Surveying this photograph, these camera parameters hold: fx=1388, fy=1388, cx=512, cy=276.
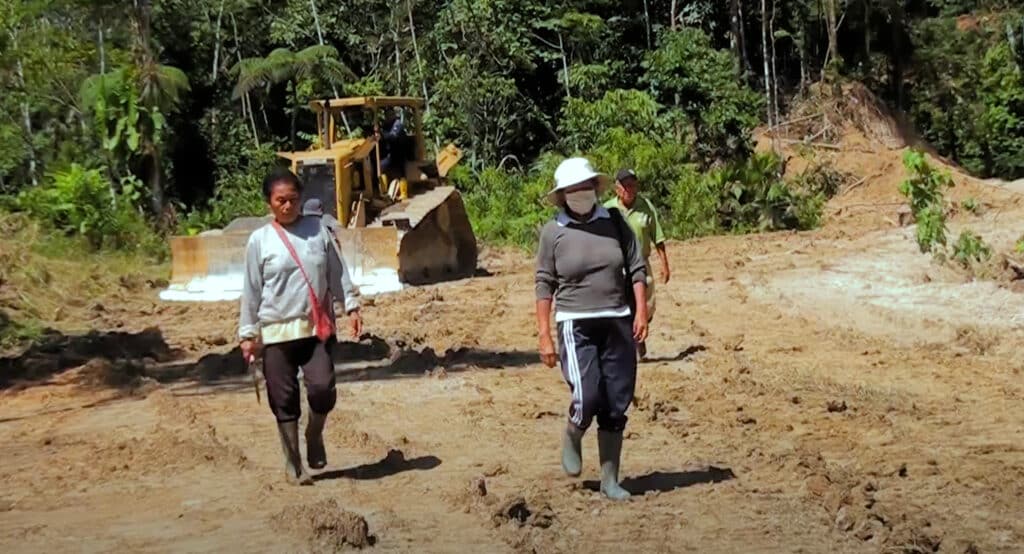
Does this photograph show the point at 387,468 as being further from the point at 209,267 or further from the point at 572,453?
the point at 209,267

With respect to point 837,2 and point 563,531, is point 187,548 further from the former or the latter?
point 837,2

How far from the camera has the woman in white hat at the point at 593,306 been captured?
22.5 ft

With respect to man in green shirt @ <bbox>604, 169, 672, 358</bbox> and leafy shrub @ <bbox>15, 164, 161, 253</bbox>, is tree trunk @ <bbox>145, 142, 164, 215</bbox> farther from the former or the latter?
man in green shirt @ <bbox>604, 169, 672, 358</bbox>

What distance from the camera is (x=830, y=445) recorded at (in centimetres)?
825

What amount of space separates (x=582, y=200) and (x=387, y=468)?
213 centimetres

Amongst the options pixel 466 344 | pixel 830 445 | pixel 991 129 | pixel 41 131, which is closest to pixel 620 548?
pixel 830 445

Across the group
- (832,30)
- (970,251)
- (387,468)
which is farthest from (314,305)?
(832,30)

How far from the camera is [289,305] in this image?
721 centimetres

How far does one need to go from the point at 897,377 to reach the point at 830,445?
2.89 m

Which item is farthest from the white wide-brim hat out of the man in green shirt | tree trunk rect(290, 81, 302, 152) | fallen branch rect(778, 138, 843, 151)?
fallen branch rect(778, 138, 843, 151)

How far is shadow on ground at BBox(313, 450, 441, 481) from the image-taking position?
25.6ft

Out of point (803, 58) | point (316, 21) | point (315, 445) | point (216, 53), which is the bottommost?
point (315, 445)

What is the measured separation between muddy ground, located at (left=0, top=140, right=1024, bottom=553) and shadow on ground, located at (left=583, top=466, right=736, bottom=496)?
0.09 feet

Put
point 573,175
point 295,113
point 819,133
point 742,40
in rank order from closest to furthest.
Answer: point 573,175 → point 295,113 → point 819,133 → point 742,40
